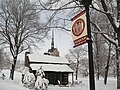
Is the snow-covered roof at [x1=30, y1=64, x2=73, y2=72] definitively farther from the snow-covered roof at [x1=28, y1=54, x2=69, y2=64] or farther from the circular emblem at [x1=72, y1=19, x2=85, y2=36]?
the circular emblem at [x1=72, y1=19, x2=85, y2=36]

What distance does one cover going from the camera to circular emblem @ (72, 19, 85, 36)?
5570 millimetres

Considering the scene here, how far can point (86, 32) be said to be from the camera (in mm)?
5418

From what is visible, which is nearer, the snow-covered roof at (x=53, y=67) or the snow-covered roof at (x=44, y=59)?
the snow-covered roof at (x=53, y=67)

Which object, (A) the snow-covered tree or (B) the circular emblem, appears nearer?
(B) the circular emblem

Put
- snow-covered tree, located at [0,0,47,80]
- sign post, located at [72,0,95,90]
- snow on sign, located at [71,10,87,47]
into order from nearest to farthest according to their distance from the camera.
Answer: sign post, located at [72,0,95,90]
snow on sign, located at [71,10,87,47]
snow-covered tree, located at [0,0,47,80]

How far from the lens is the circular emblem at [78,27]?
5.57 metres

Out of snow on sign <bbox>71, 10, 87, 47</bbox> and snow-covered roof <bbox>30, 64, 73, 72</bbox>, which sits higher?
snow on sign <bbox>71, 10, 87, 47</bbox>

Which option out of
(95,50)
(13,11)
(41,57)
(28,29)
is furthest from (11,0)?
(95,50)

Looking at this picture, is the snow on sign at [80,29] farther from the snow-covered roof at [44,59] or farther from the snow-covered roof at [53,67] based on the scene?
the snow-covered roof at [44,59]

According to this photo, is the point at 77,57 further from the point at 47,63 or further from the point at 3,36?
the point at 3,36

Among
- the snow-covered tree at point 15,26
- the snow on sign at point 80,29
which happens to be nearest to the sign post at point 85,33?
the snow on sign at point 80,29

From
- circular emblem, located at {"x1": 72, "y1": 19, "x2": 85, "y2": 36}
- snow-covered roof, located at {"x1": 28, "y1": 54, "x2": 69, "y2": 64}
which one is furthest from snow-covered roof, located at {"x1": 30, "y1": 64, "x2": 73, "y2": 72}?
circular emblem, located at {"x1": 72, "y1": 19, "x2": 85, "y2": 36}

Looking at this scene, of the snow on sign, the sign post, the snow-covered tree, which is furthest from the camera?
the snow-covered tree

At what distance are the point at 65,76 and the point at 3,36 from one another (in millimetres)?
13288
